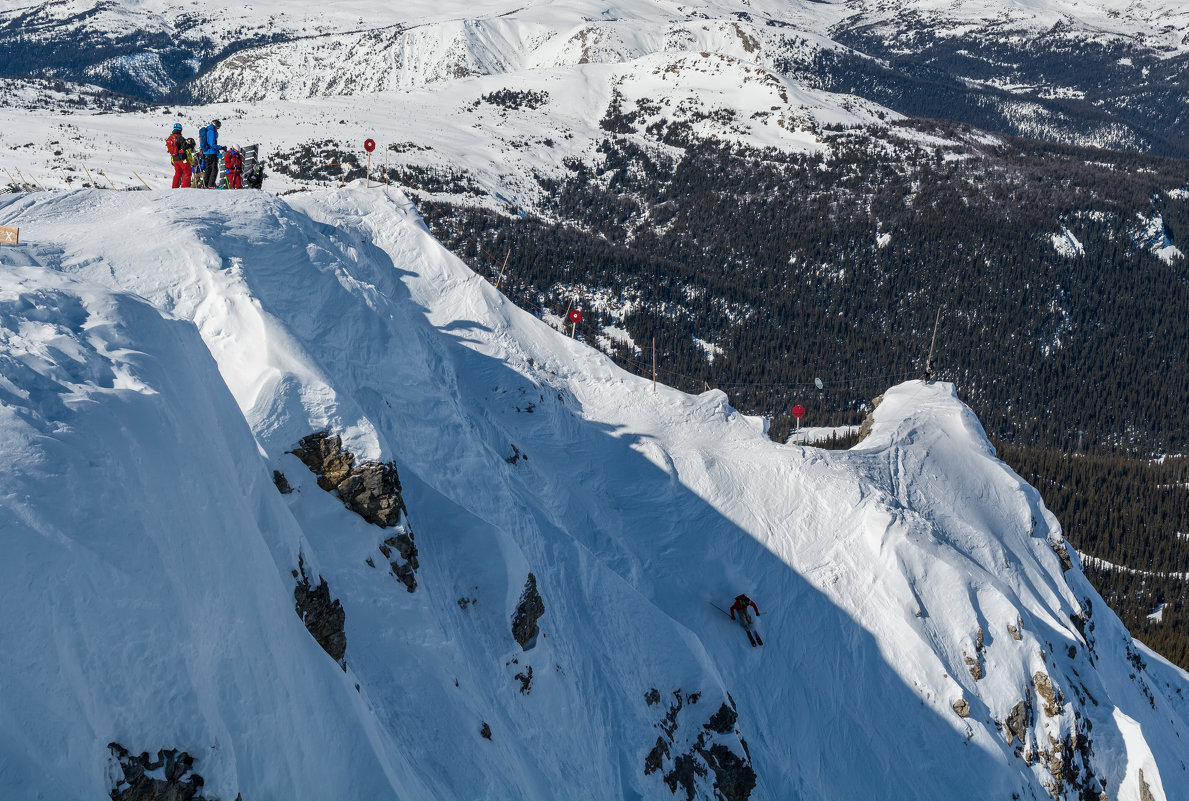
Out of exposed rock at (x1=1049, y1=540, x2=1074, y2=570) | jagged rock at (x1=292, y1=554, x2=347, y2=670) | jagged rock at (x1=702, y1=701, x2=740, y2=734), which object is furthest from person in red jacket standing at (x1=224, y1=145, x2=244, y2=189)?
exposed rock at (x1=1049, y1=540, x2=1074, y2=570)

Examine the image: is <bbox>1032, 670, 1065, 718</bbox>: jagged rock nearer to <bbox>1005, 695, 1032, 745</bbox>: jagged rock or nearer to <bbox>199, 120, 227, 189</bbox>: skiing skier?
<bbox>1005, 695, 1032, 745</bbox>: jagged rock

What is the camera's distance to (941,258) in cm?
17125

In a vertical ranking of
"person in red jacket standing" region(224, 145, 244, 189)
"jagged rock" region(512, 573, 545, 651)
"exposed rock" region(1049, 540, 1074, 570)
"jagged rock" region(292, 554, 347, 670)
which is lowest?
"exposed rock" region(1049, 540, 1074, 570)

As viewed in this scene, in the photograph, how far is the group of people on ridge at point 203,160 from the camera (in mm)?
30062

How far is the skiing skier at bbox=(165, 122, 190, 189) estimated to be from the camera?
98.1ft

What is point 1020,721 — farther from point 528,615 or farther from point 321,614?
point 321,614

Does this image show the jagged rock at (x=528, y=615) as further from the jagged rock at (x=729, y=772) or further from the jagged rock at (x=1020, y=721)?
the jagged rock at (x=1020, y=721)

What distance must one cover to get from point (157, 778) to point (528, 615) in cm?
1225

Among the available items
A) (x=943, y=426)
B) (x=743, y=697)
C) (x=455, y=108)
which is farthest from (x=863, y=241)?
(x=743, y=697)

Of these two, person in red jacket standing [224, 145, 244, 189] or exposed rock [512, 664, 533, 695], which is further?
person in red jacket standing [224, 145, 244, 189]

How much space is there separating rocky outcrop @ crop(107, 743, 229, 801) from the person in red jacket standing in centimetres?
2558

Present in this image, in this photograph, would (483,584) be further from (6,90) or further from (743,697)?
(6,90)

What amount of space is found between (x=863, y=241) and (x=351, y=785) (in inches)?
6719

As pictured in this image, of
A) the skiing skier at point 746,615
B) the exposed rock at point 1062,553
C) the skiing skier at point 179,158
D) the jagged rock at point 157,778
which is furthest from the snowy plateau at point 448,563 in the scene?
the skiing skier at point 179,158
